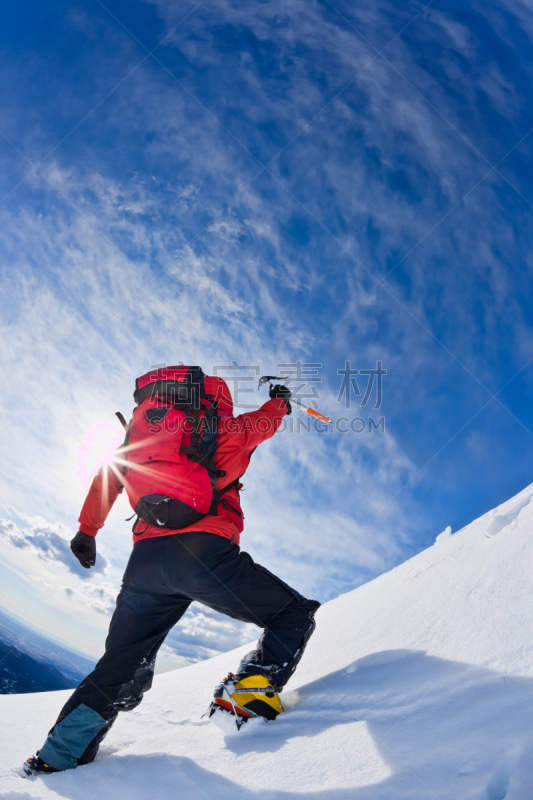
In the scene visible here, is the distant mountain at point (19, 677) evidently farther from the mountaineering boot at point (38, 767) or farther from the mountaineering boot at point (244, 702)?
the mountaineering boot at point (244, 702)

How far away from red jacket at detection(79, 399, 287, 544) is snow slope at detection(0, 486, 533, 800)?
1.13 m

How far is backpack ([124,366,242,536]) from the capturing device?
2.67 meters

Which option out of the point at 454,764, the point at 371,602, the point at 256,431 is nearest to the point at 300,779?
the point at 454,764

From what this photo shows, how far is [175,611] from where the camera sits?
9.00 ft

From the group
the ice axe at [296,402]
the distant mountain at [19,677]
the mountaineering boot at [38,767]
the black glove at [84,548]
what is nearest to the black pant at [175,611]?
the mountaineering boot at [38,767]

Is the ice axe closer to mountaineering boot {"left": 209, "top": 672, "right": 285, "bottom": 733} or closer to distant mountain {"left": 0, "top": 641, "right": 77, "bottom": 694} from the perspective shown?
mountaineering boot {"left": 209, "top": 672, "right": 285, "bottom": 733}

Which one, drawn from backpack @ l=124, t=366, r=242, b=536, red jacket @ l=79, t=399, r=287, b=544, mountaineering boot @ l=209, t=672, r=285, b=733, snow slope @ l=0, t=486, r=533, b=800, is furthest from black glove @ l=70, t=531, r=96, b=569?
mountaineering boot @ l=209, t=672, r=285, b=733

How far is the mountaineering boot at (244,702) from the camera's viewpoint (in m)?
2.44

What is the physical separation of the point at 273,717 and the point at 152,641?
2.84 feet

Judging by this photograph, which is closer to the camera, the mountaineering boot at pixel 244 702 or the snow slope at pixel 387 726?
the snow slope at pixel 387 726

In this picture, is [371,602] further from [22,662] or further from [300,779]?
[22,662]

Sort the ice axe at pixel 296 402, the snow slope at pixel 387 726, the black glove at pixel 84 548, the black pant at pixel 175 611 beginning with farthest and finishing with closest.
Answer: the ice axe at pixel 296 402
the black glove at pixel 84 548
the black pant at pixel 175 611
the snow slope at pixel 387 726

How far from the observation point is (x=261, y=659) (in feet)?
8.77

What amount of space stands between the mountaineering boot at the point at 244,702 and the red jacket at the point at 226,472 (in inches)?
32.9
